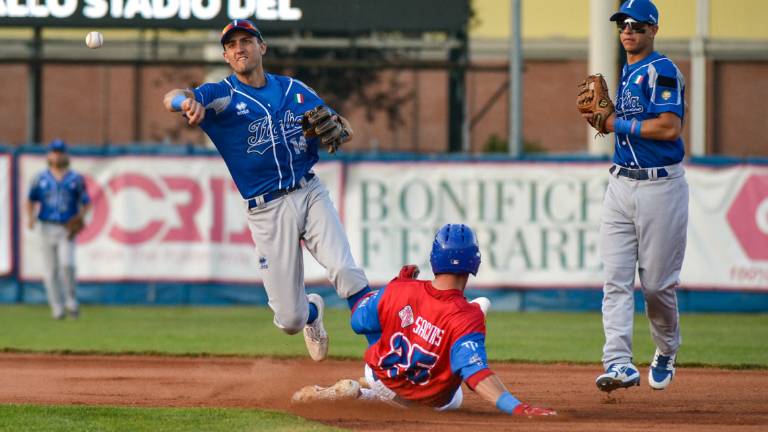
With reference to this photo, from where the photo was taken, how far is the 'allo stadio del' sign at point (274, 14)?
1672 cm

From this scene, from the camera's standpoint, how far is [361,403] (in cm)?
758

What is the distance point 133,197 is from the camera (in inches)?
672

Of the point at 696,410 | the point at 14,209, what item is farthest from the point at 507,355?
the point at 14,209

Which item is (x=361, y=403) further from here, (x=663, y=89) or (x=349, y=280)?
(x=663, y=89)

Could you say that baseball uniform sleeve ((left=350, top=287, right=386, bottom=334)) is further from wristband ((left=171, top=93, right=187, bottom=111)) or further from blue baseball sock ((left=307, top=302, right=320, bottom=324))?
wristband ((left=171, top=93, right=187, bottom=111))

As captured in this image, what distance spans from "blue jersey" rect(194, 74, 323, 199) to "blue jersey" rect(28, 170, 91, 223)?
7.79 m

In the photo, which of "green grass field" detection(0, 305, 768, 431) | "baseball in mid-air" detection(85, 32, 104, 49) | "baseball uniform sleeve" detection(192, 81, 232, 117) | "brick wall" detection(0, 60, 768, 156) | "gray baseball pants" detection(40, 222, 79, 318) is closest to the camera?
"green grass field" detection(0, 305, 768, 431)

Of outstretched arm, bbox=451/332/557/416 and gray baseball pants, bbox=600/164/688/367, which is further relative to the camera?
gray baseball pants, bbox=600/164/688/367

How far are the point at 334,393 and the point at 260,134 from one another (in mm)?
1787

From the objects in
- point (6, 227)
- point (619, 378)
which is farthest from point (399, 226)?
point (619, 378)

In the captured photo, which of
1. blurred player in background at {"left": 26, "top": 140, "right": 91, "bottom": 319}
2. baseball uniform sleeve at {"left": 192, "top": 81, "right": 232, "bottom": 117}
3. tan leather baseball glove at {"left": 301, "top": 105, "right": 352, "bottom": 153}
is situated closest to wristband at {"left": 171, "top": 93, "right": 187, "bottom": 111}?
baseball uniform sleeve at {"left": 192, "top": 81, "right": 232, "bottom": 117}

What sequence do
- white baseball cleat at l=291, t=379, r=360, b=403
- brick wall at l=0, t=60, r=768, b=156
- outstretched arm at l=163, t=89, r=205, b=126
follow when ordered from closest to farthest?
white baseball cleat at l=291, t=379, r=360, b=403, outstretched arm at l=163, t=89, r=205, b=126, brick wall at l=0, t=60, r=768, b=156

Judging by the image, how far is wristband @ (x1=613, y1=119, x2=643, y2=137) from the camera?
305 inches

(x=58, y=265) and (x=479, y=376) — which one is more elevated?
(x=58, y=265)
